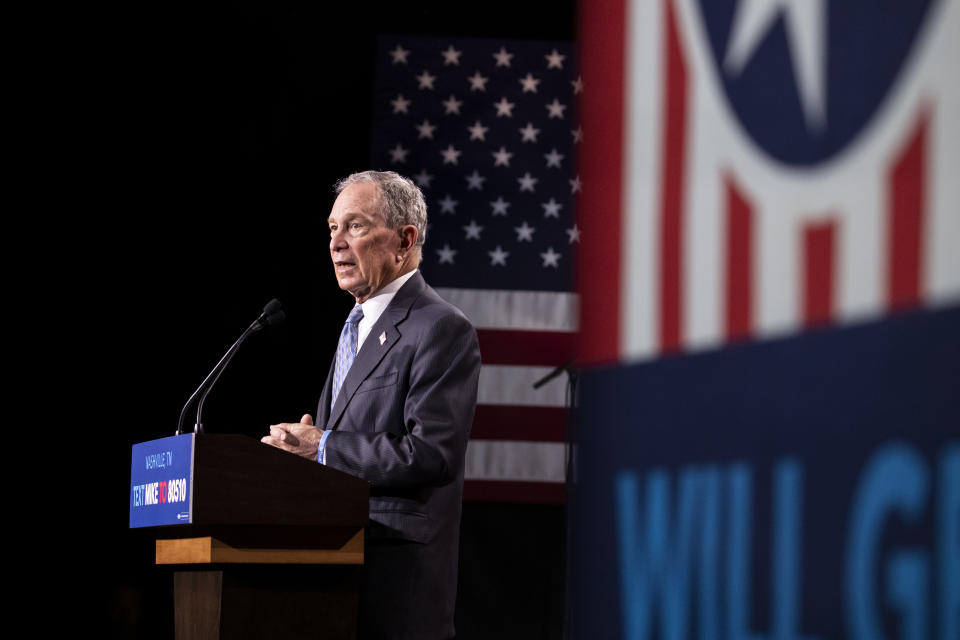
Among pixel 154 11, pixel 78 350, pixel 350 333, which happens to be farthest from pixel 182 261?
pixel 350 333

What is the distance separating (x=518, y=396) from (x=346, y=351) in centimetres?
225

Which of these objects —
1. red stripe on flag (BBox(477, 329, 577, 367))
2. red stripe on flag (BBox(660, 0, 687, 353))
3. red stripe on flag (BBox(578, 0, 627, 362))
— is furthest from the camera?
red stripe on flag (BBox(477, 329, 577, 367))

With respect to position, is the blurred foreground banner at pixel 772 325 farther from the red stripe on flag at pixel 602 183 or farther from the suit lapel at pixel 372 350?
the suit lapel at pixel 372 350

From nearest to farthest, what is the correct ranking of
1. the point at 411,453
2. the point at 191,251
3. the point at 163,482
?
1. the point at 163,482
2. the point at 411,453
3. the point at 191,251

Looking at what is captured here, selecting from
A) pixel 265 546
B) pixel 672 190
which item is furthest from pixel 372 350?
pixel 672 190

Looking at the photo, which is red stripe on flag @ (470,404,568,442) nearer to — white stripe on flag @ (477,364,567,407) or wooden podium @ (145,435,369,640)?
white stripe on flag @ (477,364,567,407)

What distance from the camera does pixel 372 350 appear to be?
2504mm

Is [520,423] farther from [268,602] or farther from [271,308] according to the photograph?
[268,602]

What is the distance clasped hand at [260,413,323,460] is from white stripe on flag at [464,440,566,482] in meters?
2.45

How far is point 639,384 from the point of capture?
993 millimetres

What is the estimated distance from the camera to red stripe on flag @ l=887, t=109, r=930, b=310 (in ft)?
2.14

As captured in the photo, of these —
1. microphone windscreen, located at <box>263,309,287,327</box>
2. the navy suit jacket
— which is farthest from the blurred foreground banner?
microphone windscreen, located at <box>263,309,287,327</box>

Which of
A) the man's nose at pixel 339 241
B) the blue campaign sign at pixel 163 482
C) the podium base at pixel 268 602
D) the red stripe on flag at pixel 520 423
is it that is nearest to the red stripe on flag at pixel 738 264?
the blue campaign sign at pixel 163 482

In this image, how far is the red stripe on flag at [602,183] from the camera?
105 cm
